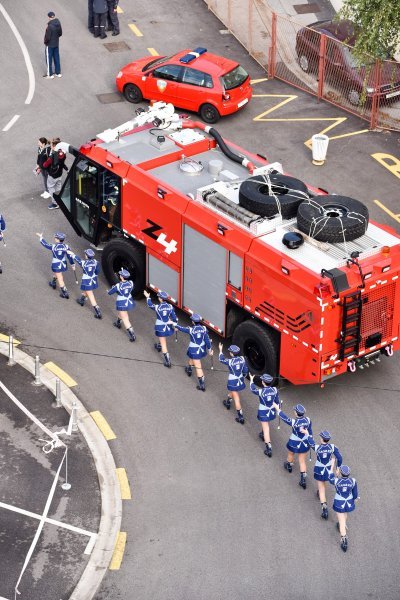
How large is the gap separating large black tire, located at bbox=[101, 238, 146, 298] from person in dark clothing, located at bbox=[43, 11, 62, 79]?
10420 mm

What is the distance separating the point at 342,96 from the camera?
33125mm

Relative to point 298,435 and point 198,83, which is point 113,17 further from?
point 298,435

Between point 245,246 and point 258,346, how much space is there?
1876 millimetres

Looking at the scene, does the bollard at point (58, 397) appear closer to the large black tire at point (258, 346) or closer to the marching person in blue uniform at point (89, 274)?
the marching person in blue uniform at point (89, 274)

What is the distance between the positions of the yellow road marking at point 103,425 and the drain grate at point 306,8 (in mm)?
20717

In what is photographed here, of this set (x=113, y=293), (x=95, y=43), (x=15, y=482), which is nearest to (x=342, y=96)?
(x=95, y=43)

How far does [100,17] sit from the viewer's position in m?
35.9

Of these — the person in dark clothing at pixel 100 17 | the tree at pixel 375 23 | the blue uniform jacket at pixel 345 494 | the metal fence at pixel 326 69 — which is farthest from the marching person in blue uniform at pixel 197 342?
the person in dark clothing at pixel 100 17

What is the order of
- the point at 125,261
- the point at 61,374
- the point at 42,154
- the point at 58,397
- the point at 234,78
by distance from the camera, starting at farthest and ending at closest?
the point at 234,78 < the point at 42,154 < the point at 125,261 < the point at 61,374 < the point at 58,397

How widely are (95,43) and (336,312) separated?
18.3 m

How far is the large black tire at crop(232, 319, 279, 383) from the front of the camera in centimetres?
2164

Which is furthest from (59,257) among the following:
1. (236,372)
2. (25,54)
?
(25,54)

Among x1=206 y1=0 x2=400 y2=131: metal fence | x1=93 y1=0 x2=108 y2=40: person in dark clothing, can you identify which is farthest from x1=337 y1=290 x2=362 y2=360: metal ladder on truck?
x1=93 y1=0 x2=108 y2=40: person in dark clothing

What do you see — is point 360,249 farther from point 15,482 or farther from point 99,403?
point 15,482
